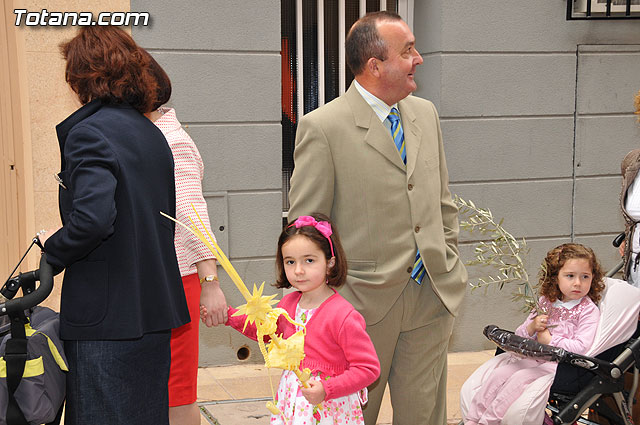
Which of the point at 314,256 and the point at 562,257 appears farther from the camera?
the point at 562,257

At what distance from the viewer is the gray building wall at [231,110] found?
5.66m

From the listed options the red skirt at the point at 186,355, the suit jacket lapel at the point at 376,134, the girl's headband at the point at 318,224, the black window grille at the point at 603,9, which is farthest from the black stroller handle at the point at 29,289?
the black window grille at the point at 603,9

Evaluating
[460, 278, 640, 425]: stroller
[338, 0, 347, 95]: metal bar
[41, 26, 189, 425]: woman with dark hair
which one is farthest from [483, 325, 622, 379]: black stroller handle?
[338, 0, 347, 95]: metal bar

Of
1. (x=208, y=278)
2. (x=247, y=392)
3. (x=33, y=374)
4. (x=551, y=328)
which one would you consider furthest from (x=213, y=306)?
(x=247, y=392)

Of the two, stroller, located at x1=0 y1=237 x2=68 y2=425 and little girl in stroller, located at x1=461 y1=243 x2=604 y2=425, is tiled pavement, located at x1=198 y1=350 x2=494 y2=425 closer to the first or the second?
little girl in stroller, located at x1=461 y1=243 x2=604 y2=425

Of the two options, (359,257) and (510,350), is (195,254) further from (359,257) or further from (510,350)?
(510,350)

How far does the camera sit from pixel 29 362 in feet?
8.81

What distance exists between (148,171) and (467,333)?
13.8ft

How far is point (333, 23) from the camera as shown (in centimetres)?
629

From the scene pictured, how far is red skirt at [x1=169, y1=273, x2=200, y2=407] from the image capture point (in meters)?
3.54

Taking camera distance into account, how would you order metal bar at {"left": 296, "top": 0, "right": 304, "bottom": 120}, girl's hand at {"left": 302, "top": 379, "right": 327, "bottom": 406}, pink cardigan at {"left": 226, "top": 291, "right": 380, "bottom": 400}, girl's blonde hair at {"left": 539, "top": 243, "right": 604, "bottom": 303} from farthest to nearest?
metal bar at {"left": 296, "top": 0, "right": 304, "bottom": 120} → girl's blonde hair at {"left": 539, "top": 243, "right": 604, "bottom": 303} → pink cardigan at {"left": 226, "top": 291, "right": 380, "bottom": 400} → girl's hand at {"left": 302, "top": 379, "right": 327, "bottom": 406}

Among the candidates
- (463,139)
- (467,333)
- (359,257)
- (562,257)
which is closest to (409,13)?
(463,139)

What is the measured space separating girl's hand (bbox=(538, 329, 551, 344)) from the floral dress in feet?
4.13

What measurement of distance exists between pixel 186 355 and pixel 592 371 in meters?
1.90
